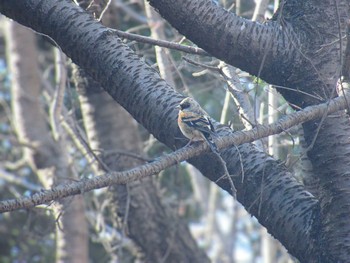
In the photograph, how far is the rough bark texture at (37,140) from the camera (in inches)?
359

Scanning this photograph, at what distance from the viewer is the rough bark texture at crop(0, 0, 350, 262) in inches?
171

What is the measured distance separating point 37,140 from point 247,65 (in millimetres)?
5836

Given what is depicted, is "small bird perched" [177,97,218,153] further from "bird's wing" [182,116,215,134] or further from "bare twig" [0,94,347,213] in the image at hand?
"bare twig" [0,94,347,213]

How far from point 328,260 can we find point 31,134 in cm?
678

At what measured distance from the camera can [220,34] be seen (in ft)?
14.7

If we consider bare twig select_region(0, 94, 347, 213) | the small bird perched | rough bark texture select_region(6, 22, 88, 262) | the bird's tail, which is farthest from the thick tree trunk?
bare twig select_region(0, 94, 347, 213)

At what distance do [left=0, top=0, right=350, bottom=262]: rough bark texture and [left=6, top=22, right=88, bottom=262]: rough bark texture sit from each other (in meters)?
3.00

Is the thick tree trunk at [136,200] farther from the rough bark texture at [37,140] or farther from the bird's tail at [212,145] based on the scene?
the bird's tail at [212,145]

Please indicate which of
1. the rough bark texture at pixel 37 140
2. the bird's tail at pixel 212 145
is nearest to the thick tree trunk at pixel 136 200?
the rough bark texture at pixel 37 140

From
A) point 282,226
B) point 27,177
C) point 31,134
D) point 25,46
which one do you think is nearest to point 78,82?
point 31,134

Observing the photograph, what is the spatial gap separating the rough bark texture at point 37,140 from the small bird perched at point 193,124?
2.80 meters

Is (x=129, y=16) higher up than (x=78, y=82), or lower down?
higher up

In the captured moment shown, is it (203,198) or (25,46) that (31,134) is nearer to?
(25,46)

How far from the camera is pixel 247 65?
15.0 feet
